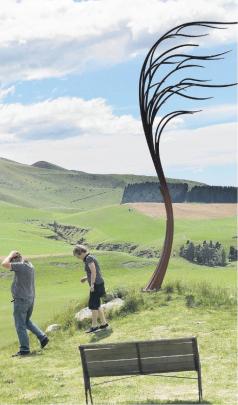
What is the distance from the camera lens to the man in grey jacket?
13.9m

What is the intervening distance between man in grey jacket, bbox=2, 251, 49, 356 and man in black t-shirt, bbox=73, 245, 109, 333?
1.24m

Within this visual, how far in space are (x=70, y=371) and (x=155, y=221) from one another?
297 ft

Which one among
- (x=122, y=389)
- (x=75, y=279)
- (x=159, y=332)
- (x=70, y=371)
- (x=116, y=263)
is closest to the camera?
(x=122, y=389)

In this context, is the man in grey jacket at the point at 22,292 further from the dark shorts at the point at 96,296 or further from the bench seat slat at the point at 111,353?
the bench seat slat at the point at 111,353

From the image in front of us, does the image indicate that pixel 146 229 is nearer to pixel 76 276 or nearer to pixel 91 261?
pixel 76 276

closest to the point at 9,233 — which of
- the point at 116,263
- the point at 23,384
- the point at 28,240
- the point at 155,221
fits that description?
the point at 28,240

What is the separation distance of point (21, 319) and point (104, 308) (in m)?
4.22

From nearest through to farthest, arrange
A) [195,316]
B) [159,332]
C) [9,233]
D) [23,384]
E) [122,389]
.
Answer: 1. [122,389]
2. [23,384]
3. [159,332]
4. [195,316]
5. [9,233]

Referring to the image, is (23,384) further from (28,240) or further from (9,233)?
(9,233)

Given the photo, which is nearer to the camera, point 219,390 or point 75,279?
point 219,390

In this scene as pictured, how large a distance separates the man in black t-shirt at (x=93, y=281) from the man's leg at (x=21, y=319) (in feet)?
5.42

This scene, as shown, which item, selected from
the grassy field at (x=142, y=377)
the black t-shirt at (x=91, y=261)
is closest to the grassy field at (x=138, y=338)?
the grassy field at (x=142, y=377)

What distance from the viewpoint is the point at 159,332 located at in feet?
52.0

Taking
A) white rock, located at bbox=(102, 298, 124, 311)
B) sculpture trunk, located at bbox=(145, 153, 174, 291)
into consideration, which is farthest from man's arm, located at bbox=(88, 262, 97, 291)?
sculpture trunk, located at bbox=(145, 153, 174, 291)
